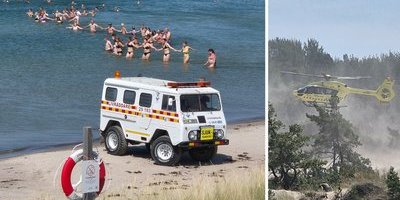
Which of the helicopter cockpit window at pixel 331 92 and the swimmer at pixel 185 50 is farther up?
the swimmer at pixel 185 50

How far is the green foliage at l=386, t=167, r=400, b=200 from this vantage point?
11.5 meters

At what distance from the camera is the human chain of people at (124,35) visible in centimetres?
1517

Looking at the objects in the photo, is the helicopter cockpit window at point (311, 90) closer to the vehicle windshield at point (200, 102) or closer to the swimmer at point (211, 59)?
the vehicle windshield at point (200, 102)

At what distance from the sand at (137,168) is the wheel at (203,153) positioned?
0.07m

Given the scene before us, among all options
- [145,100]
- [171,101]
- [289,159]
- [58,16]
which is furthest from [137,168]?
[58,16]

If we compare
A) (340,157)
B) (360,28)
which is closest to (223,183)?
(340,157)

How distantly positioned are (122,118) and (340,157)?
3003 millimetres

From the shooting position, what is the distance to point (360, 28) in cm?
1157

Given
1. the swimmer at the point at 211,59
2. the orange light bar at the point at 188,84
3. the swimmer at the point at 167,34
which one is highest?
the swimmer at the point at 167,34

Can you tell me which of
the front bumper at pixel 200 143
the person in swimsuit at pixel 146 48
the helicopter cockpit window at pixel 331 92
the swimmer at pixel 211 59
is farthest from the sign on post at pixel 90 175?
the swimmer at pixel 211 59

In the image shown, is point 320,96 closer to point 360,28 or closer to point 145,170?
point 360,28

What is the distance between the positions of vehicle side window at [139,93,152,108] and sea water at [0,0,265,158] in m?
1.12

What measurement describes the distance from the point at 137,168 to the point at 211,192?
1369mm

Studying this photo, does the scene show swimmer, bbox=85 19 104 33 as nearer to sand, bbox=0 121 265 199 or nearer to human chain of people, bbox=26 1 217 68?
human chain of people, bbox=26 1 217 68
